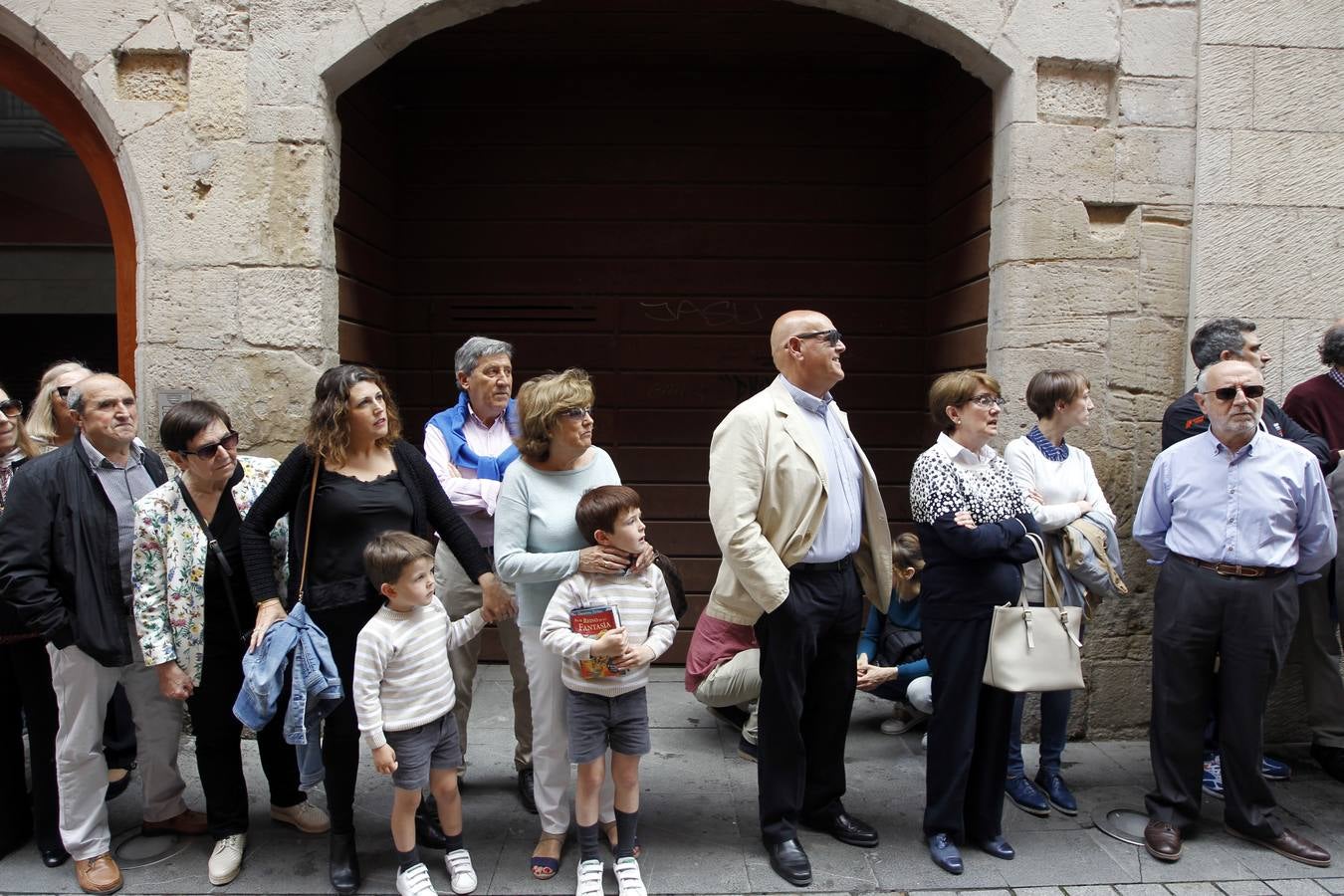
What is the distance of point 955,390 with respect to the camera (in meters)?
3.39

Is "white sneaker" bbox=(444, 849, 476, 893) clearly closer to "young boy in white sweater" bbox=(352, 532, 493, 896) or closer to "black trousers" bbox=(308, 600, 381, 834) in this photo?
"young boy in white sweater" bbox=(352, 532, 493, 896)

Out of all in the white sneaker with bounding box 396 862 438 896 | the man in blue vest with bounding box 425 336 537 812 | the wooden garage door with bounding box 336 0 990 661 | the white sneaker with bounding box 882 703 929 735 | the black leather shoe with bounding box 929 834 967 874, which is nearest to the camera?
the white sneaker with bounding box 396 862 438 896

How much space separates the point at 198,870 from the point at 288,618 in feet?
3.42

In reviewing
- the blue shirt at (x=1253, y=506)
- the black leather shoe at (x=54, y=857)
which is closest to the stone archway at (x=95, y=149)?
the black leather shoe at (x=54, y=857)

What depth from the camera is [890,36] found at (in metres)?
5.66

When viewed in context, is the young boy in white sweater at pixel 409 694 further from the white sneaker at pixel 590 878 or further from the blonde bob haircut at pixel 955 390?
the blonde bob haircut at pixel 955 390

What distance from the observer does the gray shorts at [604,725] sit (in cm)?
320

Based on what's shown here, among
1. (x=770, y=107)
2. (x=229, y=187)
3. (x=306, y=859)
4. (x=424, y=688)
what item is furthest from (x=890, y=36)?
(x=306, y=859)

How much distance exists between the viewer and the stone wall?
14.3 feet

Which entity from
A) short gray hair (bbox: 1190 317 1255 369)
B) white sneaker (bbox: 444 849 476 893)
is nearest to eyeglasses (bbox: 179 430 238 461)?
white sneaker (bbox: 444 849 476 893)

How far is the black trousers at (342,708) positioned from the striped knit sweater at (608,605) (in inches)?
24.6

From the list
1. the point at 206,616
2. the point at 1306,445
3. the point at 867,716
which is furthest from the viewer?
the point at 867,716

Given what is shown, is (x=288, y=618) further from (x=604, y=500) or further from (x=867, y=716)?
(x=867, y=716)

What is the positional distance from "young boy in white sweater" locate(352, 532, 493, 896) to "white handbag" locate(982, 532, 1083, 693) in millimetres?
1804
